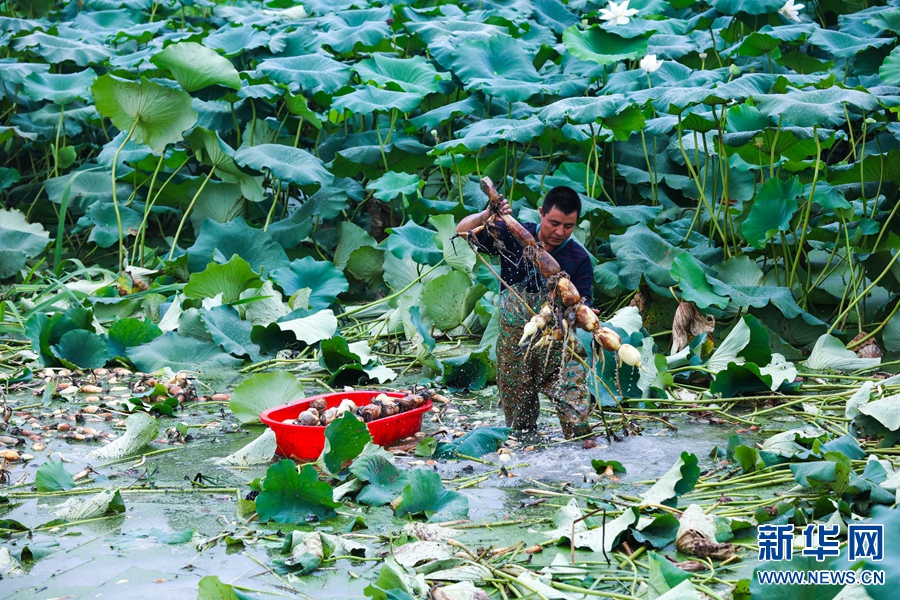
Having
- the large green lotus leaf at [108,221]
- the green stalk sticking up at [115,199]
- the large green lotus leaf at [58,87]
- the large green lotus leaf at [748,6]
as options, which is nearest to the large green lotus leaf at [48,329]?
the green stalk sticking up at [115,199]

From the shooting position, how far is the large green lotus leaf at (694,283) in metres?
4.29

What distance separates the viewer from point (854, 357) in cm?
416

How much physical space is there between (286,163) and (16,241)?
2093mm

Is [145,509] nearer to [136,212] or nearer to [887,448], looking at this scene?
[887,448]

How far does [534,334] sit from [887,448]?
1.27 meters

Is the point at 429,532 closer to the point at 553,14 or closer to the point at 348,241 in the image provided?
the point at 348,241

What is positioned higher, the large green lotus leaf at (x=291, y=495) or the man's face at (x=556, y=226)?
the man's face at (x=556, y=226)

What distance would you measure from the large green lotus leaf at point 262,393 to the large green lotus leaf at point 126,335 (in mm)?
1248

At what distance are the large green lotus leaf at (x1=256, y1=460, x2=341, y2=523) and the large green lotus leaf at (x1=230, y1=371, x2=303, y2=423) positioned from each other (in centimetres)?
97

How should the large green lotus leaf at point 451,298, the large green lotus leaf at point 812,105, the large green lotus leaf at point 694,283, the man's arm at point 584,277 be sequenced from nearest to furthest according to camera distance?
the man's arm at point 584,277
the large green lotus leaf at point 812,105
the large green lotus leaf at point 694,283
the large green lotus leaf at point 451,298

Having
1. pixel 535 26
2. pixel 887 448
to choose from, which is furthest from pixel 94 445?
pixel 535 26

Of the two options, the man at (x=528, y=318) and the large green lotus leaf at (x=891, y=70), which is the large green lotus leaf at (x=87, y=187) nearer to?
the man at (x=528, y=318)

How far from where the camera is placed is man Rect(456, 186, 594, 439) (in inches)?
129

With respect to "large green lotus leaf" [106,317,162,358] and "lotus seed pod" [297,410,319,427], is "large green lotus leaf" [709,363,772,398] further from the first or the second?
"large green lotus leaf" [106,317,162,358]
